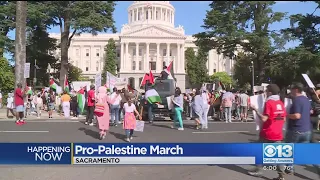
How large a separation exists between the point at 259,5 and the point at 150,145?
2771cm

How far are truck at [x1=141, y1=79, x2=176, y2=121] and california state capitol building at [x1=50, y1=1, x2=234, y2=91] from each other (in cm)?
7464

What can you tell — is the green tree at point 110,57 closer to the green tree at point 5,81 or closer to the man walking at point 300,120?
the green tree at point 5,81

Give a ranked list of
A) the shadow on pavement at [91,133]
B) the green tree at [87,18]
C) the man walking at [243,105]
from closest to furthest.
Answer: the shadow on pavement at [91,133], the man walking at [243,105], the green tree at [87,18]

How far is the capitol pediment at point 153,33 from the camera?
101650 millimetres

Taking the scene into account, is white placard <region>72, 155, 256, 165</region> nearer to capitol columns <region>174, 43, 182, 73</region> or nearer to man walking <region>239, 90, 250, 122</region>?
man walking <region>239, 90, 250, 122</region>

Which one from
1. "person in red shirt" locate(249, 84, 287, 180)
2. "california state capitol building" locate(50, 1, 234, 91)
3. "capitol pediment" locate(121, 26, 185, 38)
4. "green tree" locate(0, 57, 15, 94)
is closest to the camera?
"person in red shirt" locate(249, 84, 287, 180)

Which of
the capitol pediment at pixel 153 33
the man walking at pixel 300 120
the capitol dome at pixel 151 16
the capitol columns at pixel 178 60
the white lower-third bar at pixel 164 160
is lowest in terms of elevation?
the white lower-third bar at pixel 164 160

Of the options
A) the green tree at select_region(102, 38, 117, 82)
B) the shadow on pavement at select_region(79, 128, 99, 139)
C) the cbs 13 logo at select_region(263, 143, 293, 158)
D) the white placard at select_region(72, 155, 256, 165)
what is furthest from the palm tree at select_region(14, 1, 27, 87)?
the green tree at select_region(102, 38, 117, 82)

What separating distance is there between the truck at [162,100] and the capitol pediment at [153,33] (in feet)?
265

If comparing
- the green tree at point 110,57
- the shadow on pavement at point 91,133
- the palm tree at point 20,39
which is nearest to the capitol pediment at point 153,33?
the green tree at point 110,57

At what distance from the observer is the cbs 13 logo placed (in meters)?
6.21

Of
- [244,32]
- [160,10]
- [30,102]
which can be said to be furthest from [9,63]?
[160,10]

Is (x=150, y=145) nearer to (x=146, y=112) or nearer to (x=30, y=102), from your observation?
(x=146, y=112)

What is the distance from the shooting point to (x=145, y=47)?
107 meters
